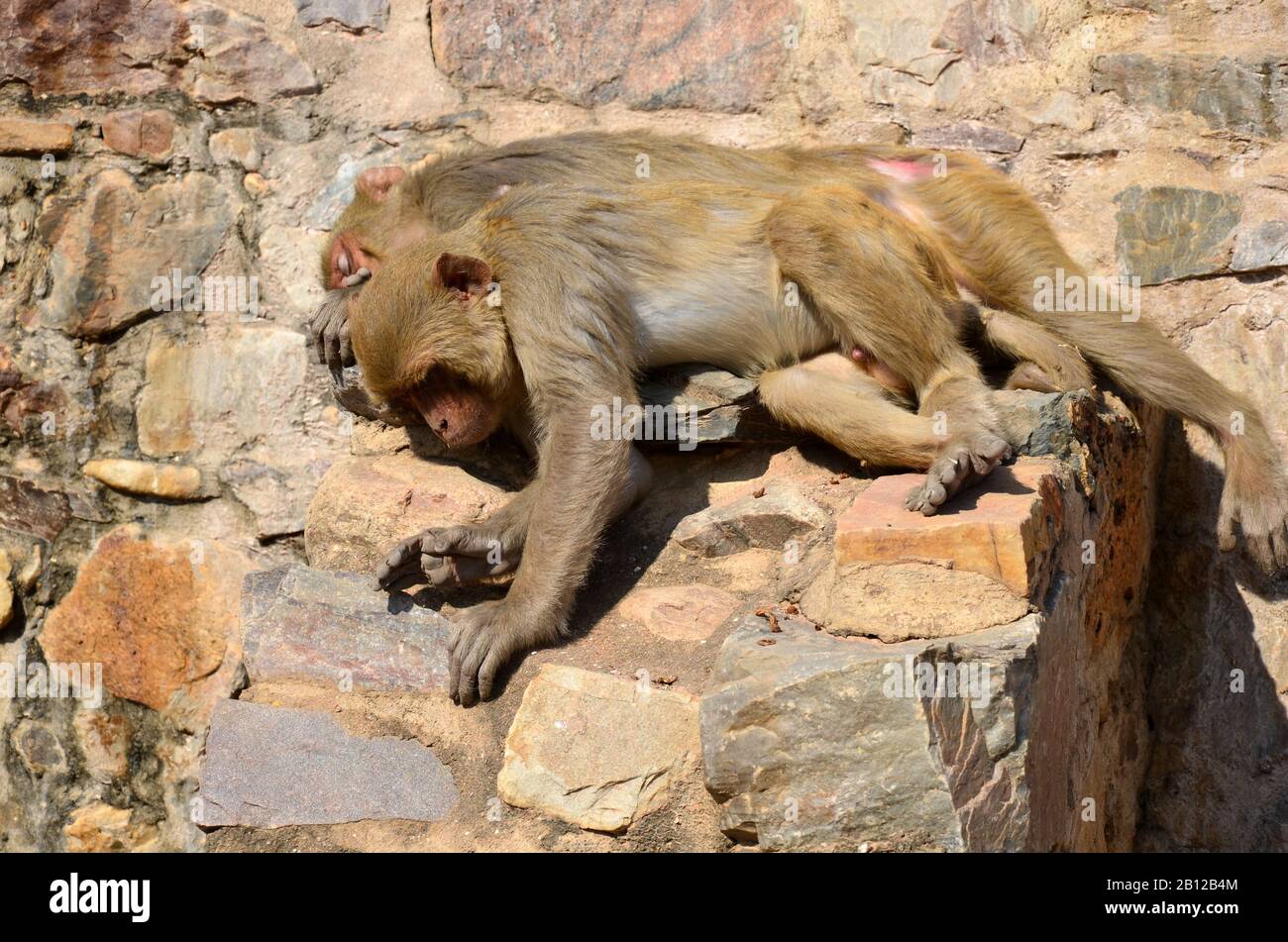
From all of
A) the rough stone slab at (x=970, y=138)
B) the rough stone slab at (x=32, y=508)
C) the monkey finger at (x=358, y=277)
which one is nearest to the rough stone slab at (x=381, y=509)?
the monkey finger at (x=358, y=277)

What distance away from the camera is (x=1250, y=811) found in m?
4.30

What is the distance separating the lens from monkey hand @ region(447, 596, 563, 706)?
3.41m

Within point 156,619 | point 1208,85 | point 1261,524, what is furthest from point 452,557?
point 1208,85

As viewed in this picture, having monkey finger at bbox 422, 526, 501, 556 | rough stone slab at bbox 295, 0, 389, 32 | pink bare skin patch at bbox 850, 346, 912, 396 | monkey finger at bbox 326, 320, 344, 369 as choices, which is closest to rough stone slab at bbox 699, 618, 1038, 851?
monkey finger at bbox 422, 526, 501, 556

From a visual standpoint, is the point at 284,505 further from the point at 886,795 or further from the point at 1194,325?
the point at 1194,325

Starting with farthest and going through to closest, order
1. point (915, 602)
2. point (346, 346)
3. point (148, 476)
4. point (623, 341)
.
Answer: point (148, 476), point (346, 346), point (623, 341), point (915, 602)

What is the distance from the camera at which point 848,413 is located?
12.3 feet

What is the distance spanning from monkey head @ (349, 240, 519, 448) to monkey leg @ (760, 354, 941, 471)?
800 mm

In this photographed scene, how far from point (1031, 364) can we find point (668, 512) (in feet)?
3.77

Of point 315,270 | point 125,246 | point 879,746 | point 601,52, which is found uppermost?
point 601,52

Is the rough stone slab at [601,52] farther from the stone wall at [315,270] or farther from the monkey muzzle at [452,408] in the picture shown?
the monkey muzzle at [452,408]

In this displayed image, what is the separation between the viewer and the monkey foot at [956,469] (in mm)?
3209

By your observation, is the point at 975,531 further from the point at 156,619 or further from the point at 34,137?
the point at 34,137

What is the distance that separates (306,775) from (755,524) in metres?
1.35
